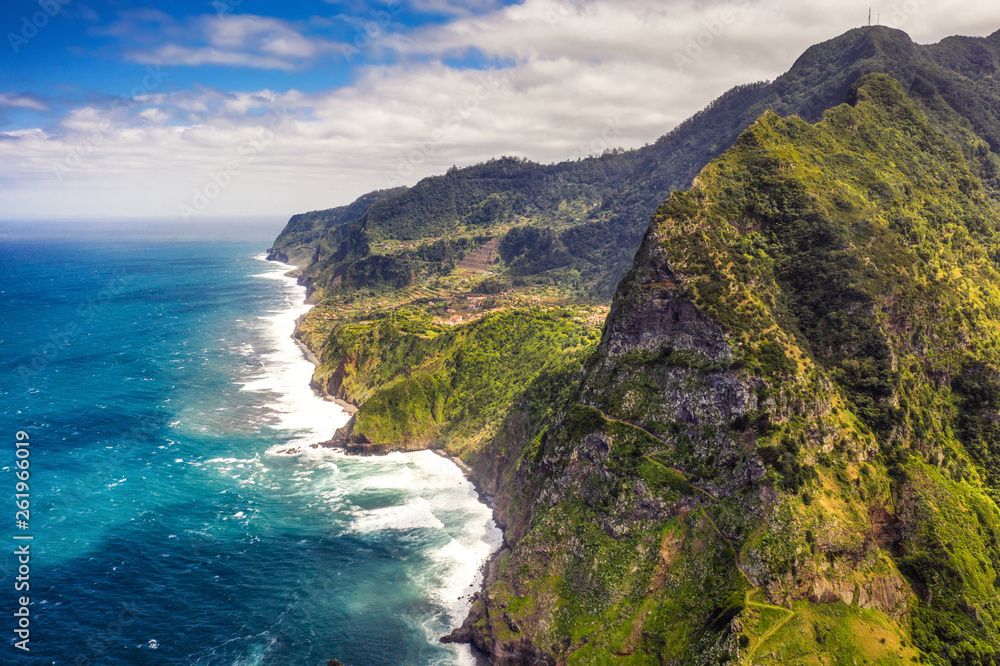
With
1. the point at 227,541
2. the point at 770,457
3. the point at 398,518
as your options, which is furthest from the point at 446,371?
the point at 770,457

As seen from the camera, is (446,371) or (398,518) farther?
(446,371)

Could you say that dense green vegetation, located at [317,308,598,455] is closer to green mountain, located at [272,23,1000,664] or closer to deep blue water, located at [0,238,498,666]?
deep blue water, located at [0,238,498,666]

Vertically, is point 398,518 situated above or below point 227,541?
below

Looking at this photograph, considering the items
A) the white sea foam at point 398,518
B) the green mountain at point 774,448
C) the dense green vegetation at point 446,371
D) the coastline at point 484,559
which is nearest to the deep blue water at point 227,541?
the white sea foam at point 398,518

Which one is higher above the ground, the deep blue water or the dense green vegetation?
the dense green vegetation

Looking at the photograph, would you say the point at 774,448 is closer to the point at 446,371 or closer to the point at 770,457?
the point at 770,457

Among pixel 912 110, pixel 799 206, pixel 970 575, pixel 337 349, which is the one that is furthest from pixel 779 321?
pixel 337 349

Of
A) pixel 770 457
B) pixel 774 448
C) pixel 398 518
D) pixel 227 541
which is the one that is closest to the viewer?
pixel 770 457

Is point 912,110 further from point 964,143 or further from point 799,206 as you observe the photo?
point 799,206

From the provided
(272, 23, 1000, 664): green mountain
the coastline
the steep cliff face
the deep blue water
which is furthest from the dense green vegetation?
the steep cliff face

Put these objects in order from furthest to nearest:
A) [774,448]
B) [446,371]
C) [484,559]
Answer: [446,371] < [484,559] < [774,448]
